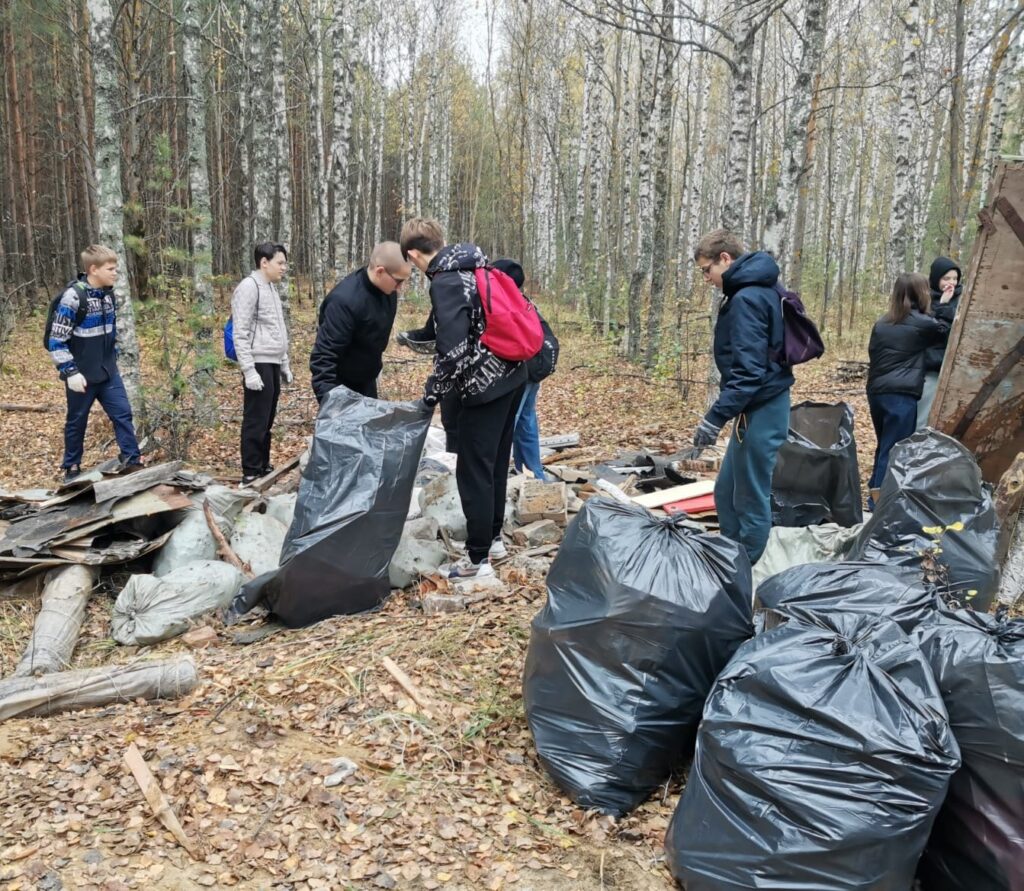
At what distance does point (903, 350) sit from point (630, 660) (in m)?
3.73

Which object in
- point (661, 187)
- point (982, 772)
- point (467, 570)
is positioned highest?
point (661, 187)

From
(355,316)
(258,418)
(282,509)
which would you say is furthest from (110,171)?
(282,509)

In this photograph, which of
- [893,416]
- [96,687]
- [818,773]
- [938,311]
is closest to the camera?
[818,773]

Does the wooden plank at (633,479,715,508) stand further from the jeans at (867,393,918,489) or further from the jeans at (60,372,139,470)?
the jeans at (60,372,139,470)

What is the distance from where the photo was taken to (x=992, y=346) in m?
4.54

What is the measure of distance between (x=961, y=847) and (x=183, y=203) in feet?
68.8

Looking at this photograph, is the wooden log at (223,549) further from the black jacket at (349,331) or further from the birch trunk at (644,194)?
the birch trunk at (644,194)

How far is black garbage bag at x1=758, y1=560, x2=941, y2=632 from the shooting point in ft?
8.18

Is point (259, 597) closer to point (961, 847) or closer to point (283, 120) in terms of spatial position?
point (961, 847)

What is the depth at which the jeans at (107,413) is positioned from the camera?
5.77 meters

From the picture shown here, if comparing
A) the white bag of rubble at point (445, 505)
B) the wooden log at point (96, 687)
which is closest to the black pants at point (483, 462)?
the white bag of rubble at point (445, 505)

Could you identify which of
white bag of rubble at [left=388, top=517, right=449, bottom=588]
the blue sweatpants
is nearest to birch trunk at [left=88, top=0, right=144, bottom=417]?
white bag of rubble at [left=388, top=517, right=449, bottom=588]

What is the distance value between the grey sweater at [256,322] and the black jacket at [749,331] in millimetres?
3202

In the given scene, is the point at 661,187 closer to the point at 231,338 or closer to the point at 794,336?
the point at 231,338
